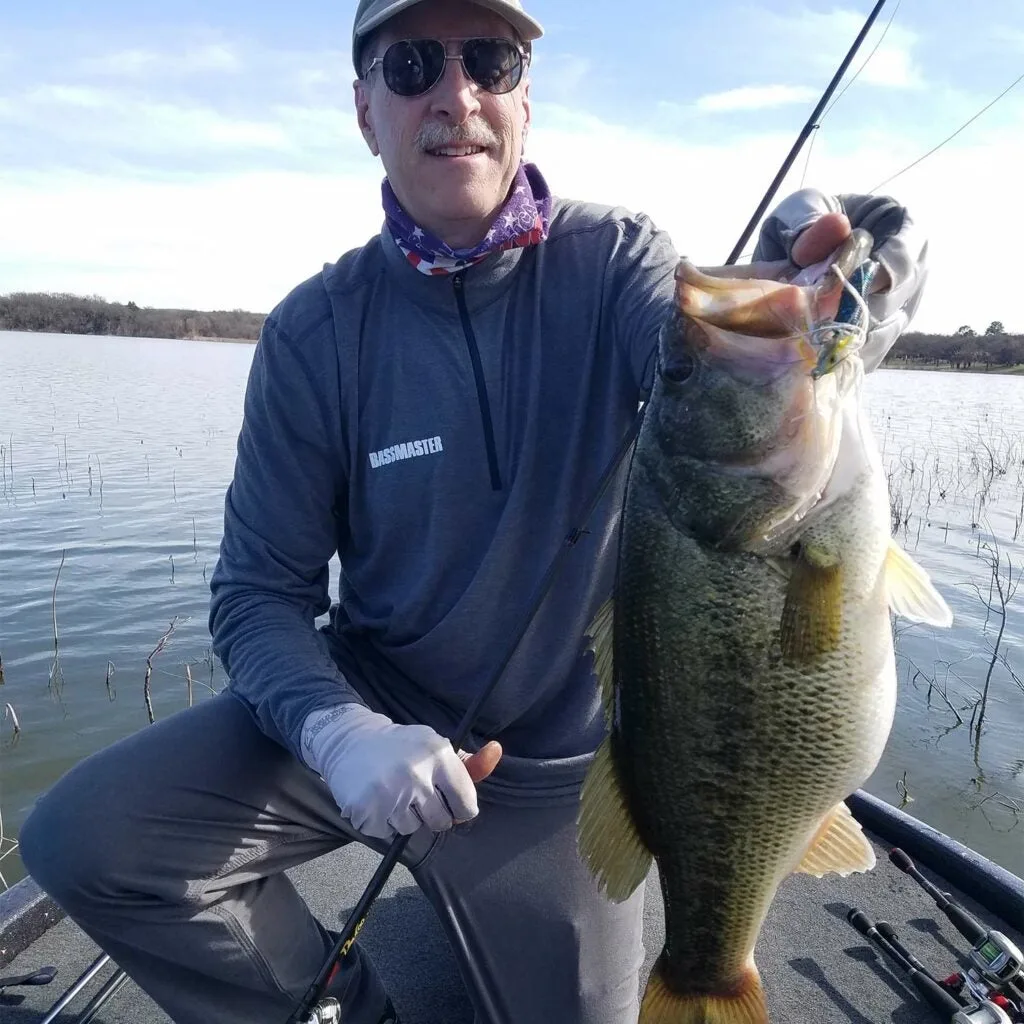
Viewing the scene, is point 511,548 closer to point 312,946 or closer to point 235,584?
point 235,584

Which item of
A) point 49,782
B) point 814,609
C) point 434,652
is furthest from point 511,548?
point 49,782

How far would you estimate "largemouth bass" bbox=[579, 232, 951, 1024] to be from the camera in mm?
1751

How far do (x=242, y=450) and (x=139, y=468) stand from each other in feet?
39.4

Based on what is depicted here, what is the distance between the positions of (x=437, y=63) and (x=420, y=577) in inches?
61.0

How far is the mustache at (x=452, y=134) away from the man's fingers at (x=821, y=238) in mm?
1250

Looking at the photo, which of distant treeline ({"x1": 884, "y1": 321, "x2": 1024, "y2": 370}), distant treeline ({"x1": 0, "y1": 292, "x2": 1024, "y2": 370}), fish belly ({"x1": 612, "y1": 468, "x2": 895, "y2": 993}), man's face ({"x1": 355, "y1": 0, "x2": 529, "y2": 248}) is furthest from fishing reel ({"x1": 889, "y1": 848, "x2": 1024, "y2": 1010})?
distant treeline ({"x1": 0, "y1": 292, "x2": 1024, "y2": 370})

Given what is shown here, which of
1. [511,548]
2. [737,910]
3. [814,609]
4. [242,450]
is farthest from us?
[242,450]

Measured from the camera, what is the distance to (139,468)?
45.7 feet

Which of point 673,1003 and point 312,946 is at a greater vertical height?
point 673,1003

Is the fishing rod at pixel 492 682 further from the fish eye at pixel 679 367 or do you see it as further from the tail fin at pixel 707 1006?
the tail fin at pixel 707 1006

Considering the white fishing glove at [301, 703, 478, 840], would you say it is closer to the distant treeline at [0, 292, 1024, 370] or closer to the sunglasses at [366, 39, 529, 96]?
the sunglasses at [366, 39, 529, 96]

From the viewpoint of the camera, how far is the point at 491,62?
270 centimetres

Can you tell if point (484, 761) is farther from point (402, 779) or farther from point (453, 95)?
point (453, 95)

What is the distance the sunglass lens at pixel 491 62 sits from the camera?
2.68m
